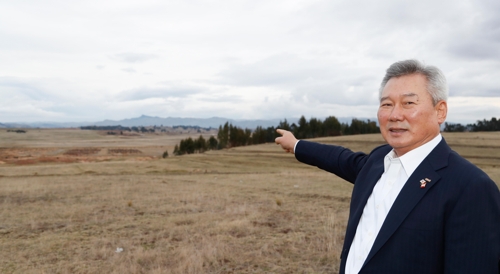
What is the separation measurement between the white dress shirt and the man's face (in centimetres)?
7

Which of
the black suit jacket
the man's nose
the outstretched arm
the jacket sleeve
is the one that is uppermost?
the man's nose

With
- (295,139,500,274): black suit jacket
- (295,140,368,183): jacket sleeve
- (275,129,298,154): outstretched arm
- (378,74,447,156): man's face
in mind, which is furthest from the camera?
(275,129,298,154): outstretched arm

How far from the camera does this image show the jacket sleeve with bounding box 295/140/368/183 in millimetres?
3135

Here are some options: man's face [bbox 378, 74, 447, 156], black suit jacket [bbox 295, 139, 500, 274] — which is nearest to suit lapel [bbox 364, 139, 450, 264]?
black suit jacket [bbox 295, 139, 500, 274]

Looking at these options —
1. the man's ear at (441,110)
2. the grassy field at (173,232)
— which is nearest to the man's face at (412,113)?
the man's ear at (441,110)

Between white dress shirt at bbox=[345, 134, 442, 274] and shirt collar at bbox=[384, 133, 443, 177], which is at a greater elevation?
shirt collar at bbox=[384, 133, 443, 177]

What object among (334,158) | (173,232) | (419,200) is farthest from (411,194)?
(173,232)

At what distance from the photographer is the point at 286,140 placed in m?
3.51

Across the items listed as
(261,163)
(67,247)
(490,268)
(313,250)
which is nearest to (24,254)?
(67,247)

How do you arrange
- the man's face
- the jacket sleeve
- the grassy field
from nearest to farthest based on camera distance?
the man's face → the jacket sleeve → the grassy field

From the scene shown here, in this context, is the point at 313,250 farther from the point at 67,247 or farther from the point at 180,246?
the point at 67,247

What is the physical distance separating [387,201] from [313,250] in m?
6.19

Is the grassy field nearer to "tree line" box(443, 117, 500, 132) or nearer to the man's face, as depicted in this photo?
the man's face

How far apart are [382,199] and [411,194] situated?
25cm
